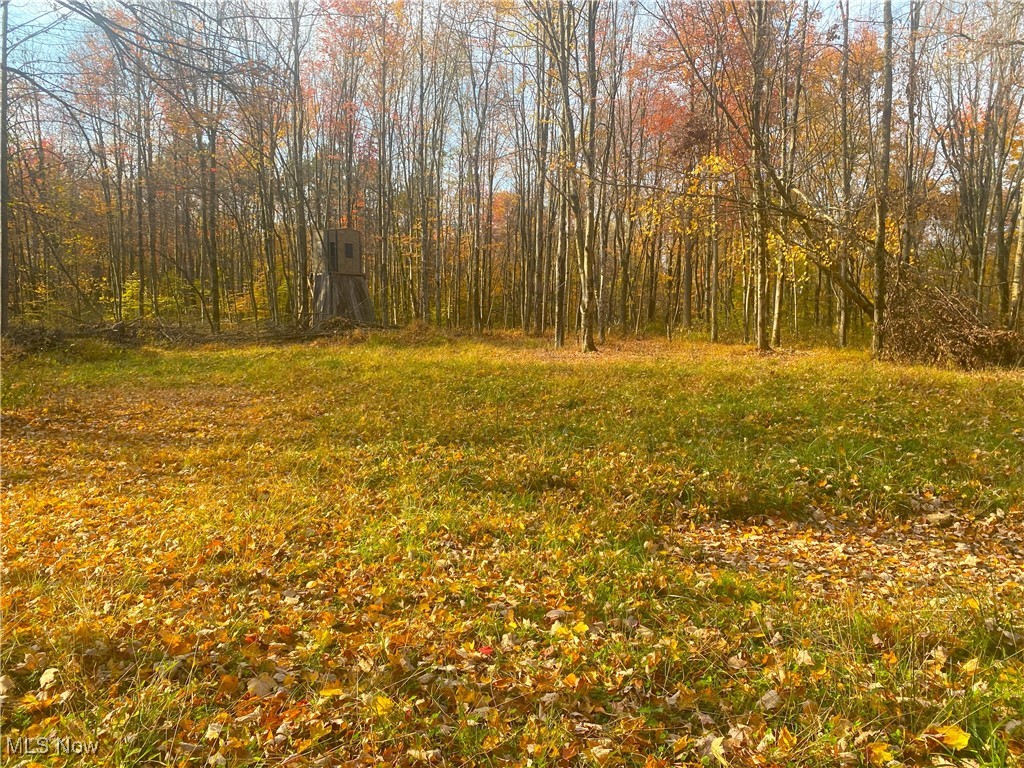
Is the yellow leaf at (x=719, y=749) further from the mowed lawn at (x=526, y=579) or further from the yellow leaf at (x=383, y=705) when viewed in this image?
the yellow leaf at (x=383, y=705)

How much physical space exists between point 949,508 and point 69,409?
11.8 meters

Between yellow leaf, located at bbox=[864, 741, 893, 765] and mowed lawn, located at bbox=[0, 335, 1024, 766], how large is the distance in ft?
0.08

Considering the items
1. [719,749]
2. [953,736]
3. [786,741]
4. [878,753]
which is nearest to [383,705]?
[719,749]

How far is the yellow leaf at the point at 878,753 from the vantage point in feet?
7.47

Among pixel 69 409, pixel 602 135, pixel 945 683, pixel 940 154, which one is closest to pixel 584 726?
pixel 945 683

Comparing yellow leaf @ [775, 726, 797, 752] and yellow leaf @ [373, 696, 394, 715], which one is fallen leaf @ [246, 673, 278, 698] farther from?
yellow leaf @ [775, 726, 797, 752]

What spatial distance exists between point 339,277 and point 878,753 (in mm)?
21150

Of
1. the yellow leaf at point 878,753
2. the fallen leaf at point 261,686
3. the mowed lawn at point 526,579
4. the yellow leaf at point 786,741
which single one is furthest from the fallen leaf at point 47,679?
the yellow leaf at point 878,753

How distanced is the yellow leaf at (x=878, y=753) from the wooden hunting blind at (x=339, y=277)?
19915 mm

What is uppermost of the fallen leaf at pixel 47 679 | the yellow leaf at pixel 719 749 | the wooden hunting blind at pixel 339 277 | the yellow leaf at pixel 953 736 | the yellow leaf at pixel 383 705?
the wooden hunting blind at pixel 339 277

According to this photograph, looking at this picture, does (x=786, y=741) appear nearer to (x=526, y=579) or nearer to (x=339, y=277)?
(x=526, y=579)

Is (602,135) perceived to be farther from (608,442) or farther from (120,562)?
(120,562)

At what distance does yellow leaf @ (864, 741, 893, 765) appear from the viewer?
228cm

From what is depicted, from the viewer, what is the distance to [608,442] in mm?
7012
